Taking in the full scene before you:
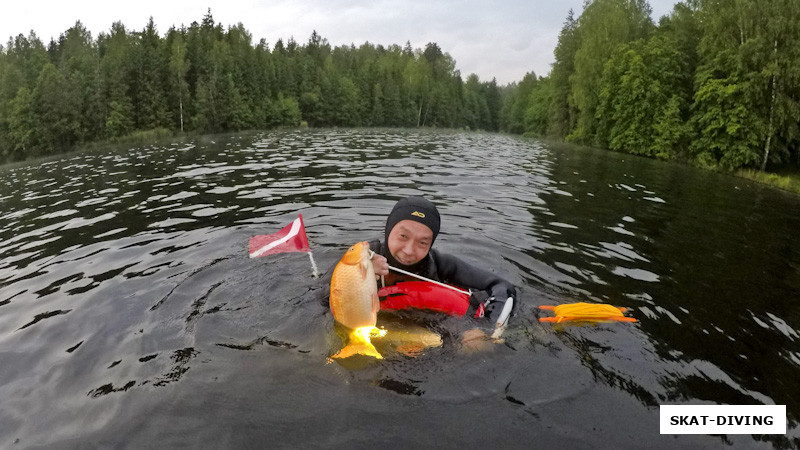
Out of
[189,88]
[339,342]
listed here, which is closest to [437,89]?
[189,88]

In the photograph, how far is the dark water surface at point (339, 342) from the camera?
11.0ft

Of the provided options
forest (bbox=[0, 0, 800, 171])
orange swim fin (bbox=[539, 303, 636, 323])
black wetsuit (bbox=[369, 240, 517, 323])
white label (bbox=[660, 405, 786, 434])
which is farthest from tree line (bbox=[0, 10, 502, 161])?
white label (bbox=[660, 405, 786, 434])

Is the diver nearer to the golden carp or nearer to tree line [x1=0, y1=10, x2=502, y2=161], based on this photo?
the golden carp

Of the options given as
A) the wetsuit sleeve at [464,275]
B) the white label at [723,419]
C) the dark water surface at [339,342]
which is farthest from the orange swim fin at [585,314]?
the white label at [723,419]

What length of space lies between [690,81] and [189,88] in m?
58.0

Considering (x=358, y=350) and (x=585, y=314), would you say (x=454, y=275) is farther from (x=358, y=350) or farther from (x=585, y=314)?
(x=358, y=350)

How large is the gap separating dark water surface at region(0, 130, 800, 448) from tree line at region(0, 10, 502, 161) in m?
45.5

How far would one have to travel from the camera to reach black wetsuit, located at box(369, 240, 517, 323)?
5122mm

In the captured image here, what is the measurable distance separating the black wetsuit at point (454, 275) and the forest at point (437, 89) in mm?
26736

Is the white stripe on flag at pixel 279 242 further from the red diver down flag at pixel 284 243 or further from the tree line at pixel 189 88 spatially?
the tree line at pixel 189 88

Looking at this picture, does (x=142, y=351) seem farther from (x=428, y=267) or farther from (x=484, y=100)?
(x=484, y=100)

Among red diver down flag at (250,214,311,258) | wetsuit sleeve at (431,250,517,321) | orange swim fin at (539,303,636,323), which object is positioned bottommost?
orange swim fin at (539,303,636,323)

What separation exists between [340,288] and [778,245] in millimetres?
10420

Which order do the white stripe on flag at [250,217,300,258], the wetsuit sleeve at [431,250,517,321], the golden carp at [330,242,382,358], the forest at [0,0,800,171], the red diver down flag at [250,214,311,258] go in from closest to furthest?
1. the golden carp at [330,242,382,358]
2. the wetsuit sleeve at [431,250,517,321]
3. the white stripe on flag at [250,217,300,258]
4. the red diver down flag at [250,214,311,258]
5. the forest at [0,0,800,171]
